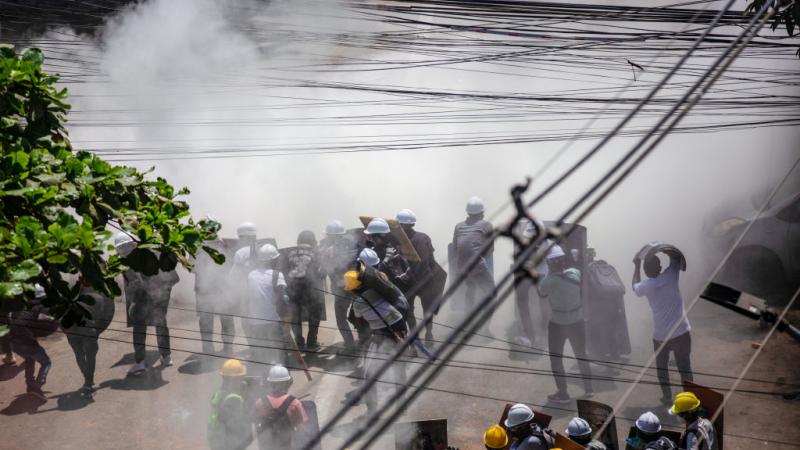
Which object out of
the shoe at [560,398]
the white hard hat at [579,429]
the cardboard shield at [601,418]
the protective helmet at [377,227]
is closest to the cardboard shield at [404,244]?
the protective helmet at [377,227]

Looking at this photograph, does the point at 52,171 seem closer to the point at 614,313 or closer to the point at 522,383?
the point at 522,383

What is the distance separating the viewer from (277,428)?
6.30 metres

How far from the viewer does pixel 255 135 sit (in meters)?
15.1

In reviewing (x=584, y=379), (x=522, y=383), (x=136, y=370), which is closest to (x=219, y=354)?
(x=136, y=370)

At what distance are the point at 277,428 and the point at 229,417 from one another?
425 mm

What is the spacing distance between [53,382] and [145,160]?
6.77m

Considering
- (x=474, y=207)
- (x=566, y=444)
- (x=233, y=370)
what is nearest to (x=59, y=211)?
(x=233, y=370)

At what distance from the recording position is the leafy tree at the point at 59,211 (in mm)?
3677

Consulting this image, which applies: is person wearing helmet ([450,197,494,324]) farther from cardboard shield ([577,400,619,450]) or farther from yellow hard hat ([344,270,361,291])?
cardboard shield ([577,400,619,450])

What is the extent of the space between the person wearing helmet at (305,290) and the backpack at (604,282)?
3147mm

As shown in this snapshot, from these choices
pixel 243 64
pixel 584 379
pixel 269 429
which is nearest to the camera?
pixel 269 429

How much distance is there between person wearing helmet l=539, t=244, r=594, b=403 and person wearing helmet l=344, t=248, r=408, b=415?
59.2 inches

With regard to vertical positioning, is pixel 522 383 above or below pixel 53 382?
above

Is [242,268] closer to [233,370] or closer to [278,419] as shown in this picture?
[233,370]
